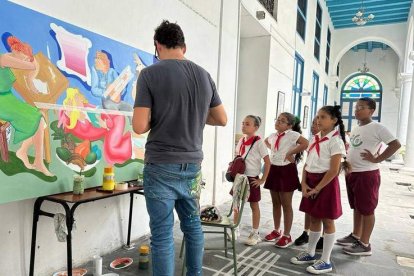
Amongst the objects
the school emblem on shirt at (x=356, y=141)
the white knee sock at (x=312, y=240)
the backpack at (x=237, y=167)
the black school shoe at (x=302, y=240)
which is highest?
the school emblem on shirt at (x=356, y=141)

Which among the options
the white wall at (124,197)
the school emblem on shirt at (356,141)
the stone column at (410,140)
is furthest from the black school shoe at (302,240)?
the stone column at (410,140)

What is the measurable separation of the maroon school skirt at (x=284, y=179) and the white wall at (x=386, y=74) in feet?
47.6

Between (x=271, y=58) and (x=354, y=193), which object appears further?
(x=271, y=58)

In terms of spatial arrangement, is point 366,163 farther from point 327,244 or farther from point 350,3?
point 350,3

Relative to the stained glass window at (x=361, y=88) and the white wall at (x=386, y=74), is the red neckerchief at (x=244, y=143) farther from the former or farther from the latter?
the stained glass window at (x=361, y=88)

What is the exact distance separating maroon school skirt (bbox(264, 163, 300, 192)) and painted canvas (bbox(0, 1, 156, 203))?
51.6 inches

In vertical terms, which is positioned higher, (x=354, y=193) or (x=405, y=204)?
(x=354, y=193)

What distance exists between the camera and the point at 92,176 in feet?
7.38

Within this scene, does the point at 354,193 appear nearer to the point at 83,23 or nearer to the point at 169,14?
the point at 169,14

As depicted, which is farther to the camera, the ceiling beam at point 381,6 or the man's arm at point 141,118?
the ceiling beam at point 381,6

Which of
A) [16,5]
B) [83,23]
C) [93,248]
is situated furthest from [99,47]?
[93,248]

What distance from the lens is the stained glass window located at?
52.0 ft

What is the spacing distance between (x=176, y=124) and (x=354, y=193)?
204cm

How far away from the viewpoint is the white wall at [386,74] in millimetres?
15227
